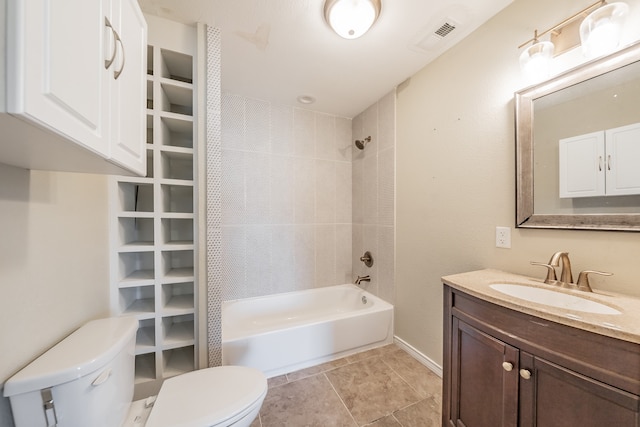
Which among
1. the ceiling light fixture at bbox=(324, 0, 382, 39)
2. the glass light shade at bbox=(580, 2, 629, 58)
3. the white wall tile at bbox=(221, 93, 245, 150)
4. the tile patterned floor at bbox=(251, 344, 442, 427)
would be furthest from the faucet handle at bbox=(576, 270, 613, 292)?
the white wall tile at bbox=(221, 93, 245, 150)

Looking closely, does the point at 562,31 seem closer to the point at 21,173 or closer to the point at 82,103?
the point at 82,103

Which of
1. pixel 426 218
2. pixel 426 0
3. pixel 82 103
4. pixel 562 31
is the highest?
pixel 426 0

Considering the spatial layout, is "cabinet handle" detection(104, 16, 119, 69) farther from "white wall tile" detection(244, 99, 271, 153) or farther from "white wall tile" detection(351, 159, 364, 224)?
"white wall tile" detection(351, 159, 364, 224)

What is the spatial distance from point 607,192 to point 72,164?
211 cm

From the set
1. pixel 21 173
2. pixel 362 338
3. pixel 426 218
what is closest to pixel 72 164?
pixel 21 173

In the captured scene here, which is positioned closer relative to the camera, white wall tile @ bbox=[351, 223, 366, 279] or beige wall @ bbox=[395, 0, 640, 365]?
beige wall @ bbox=[395, 0, 640, 365]

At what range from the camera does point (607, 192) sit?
3.17ft

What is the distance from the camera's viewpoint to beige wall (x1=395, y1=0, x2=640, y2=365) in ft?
3.63

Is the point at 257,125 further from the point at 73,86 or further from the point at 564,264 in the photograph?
the point at 564,264

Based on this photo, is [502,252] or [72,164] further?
[502,252]

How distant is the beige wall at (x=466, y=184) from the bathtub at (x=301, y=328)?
0.34m

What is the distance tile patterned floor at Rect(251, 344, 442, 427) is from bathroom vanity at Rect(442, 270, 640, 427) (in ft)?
1.12

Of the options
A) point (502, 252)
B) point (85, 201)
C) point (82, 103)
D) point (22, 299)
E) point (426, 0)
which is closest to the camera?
point (82, 103)

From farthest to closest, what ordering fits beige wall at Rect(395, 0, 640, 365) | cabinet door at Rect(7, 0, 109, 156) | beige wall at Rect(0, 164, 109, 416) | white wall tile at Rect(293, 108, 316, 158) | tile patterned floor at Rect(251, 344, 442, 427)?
white wall tile at Rect(293, 108, 316, 158) < tile patterned floor at Rect(251, 344, 442, 427) < beige wall at Rect(395, 0, 640, 365) < beige wall at Rect(0, 164, 109, 416) < cabinet door at Rect(7, 0, 109, 156)
